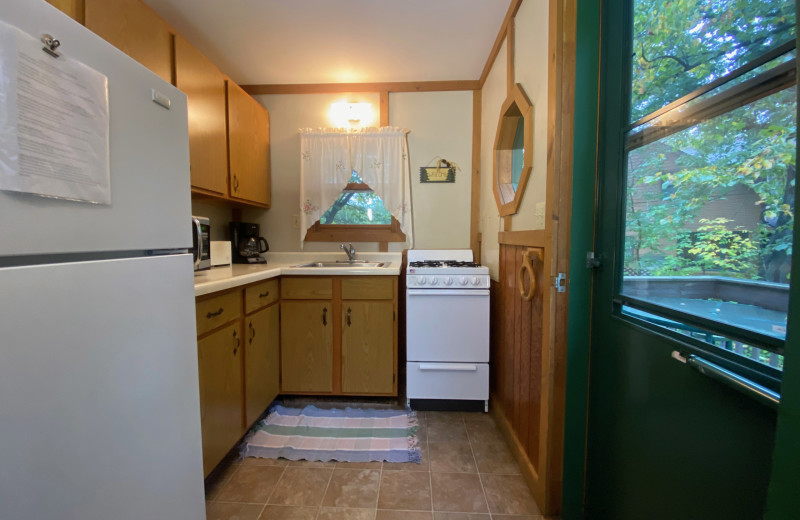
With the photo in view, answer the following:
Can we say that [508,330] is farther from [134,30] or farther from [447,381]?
[134,30]

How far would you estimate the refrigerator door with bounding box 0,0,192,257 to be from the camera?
1.41 feet

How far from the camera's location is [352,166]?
8.07ft

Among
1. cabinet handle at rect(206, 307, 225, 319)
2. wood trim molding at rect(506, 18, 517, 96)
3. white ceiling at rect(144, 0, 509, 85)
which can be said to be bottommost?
cabinet handle at rect(206, 307, 225, 319)

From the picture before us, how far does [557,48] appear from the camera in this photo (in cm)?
109

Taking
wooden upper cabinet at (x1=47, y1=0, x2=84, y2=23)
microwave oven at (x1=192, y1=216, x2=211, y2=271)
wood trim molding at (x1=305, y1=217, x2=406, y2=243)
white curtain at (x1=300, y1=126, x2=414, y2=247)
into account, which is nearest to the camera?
wooden upper cabinet at (x1=47, y1=0, x2=84, y2=23)

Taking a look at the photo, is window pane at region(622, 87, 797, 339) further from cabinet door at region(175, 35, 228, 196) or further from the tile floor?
cabinet door at region(175, 35, 228, 196)

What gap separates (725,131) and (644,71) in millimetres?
369

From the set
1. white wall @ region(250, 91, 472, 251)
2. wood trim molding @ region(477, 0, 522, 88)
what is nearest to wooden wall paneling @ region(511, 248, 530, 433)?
white wall @ region(250, 91, 472, 251)

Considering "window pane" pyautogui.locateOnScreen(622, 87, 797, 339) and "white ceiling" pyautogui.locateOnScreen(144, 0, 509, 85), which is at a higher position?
"white ceiling" pyautogui.locateOnScreen(144, 0, 509, 85)

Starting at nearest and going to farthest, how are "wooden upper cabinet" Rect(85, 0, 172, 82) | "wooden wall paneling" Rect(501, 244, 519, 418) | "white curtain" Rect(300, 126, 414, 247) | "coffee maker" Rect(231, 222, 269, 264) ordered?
"wooden upper cabinet" Rect(85, 0, 172, 82), "wooden wall paneling" Rect(501, 244, 519, 418), "coffee maker" Rect(231, 222, 269, 264), "white curtain" Rect(300, 126, 414, 247)

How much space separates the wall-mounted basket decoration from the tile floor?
195 cm

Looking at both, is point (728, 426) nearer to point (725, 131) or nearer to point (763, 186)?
point (763, 186)

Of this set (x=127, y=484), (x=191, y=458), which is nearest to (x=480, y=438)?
(x=191, y=458)

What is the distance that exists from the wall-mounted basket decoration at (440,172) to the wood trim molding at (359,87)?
614 mm
